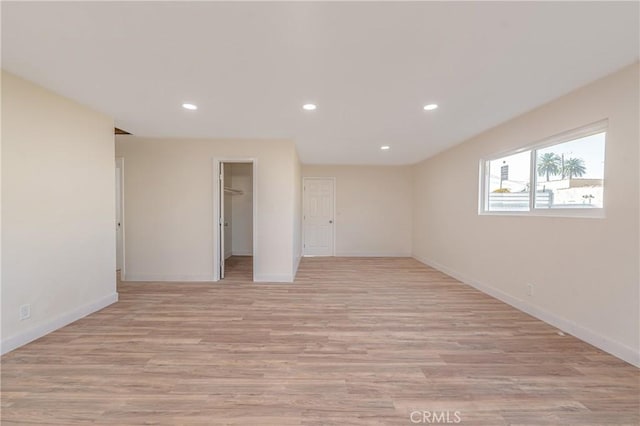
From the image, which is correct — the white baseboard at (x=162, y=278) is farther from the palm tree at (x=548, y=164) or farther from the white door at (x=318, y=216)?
the palm tree at (x=548, y=164)

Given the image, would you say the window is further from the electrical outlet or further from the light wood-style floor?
the electrical outlet

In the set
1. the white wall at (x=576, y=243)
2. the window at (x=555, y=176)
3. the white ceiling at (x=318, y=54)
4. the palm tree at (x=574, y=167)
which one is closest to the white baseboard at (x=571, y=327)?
the white wall at (x=576, y=243)

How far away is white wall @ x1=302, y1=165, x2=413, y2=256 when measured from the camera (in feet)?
22.6

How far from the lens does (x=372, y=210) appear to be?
22.7ft

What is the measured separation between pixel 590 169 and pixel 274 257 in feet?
13.5

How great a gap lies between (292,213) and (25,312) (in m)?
3.15

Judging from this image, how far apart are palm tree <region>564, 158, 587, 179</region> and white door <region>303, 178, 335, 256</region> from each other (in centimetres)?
475

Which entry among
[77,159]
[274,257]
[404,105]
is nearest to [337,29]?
[404,105]

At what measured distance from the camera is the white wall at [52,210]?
88.0 inches

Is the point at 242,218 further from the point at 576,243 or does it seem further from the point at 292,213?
the point at 576,243

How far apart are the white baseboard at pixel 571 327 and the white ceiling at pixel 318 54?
7.56ft

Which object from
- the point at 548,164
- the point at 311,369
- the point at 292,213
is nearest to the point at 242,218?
the point at 292,213

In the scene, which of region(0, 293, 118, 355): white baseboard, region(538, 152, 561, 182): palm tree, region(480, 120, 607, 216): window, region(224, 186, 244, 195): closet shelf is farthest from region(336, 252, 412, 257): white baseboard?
region(0, 293, 118, 355): white baseboard

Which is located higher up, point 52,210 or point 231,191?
point 231,191
